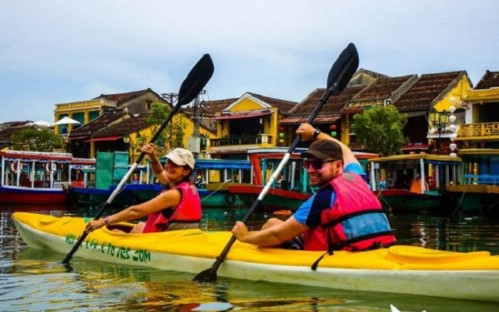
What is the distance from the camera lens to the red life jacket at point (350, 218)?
4953 millimetres

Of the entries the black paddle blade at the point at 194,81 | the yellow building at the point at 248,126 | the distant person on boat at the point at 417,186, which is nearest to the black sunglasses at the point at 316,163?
the black paddle blade at the point at 194,81

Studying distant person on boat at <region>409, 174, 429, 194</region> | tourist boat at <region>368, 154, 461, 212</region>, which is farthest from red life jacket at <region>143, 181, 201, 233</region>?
distant person on boat at <region>409, 174, 429, 194</region>

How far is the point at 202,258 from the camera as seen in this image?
6336mm

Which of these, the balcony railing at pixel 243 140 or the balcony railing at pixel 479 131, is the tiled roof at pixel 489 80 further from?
the balcony railing at pixel 243 140

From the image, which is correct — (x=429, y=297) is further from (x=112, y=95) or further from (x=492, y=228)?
(x=112, y=95)

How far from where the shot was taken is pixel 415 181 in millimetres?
23219

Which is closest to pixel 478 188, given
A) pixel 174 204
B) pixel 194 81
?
pixel 194 81

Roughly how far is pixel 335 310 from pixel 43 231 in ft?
18.0

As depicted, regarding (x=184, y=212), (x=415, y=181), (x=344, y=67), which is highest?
(x=344, y=67)

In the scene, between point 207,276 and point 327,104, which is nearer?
point 207,276

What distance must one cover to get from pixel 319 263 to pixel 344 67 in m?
3.40

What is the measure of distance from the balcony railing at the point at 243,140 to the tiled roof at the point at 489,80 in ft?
37.7

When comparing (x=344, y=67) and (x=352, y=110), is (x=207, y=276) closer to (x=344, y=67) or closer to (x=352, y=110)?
(x=344, y=67)

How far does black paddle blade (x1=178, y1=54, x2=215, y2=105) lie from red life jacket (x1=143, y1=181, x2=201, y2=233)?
283 centimetres
